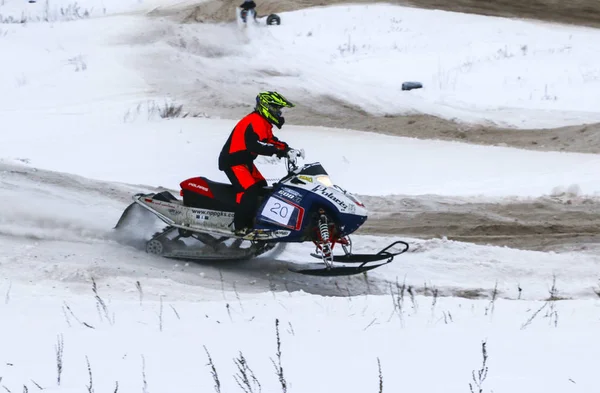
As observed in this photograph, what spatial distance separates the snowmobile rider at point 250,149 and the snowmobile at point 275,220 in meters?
0.11

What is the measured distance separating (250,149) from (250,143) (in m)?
0.07

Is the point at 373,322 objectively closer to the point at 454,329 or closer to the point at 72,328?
the point at 454,329

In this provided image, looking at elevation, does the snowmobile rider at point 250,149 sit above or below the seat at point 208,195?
above

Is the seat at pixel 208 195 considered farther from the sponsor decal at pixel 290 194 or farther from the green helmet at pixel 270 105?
the green helmet at pixel 270 105

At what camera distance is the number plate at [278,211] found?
9.48m

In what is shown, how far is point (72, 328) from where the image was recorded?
6762 millimetres

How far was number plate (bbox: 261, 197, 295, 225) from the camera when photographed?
9477 millimetres

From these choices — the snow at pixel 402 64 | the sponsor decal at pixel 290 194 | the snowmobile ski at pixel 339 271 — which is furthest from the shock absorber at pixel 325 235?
the snow at pixel 402 64

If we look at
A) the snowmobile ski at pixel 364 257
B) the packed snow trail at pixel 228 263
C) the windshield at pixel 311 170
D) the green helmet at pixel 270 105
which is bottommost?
the packed snow trail at pixel 228 263

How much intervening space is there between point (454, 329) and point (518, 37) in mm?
19248

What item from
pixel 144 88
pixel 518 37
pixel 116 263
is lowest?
pixel 116 263

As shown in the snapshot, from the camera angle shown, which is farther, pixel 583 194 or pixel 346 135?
pixel 346 135

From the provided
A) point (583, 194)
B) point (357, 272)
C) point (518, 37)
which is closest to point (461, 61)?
point (518, 37)

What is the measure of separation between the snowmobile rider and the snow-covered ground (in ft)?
2.55
